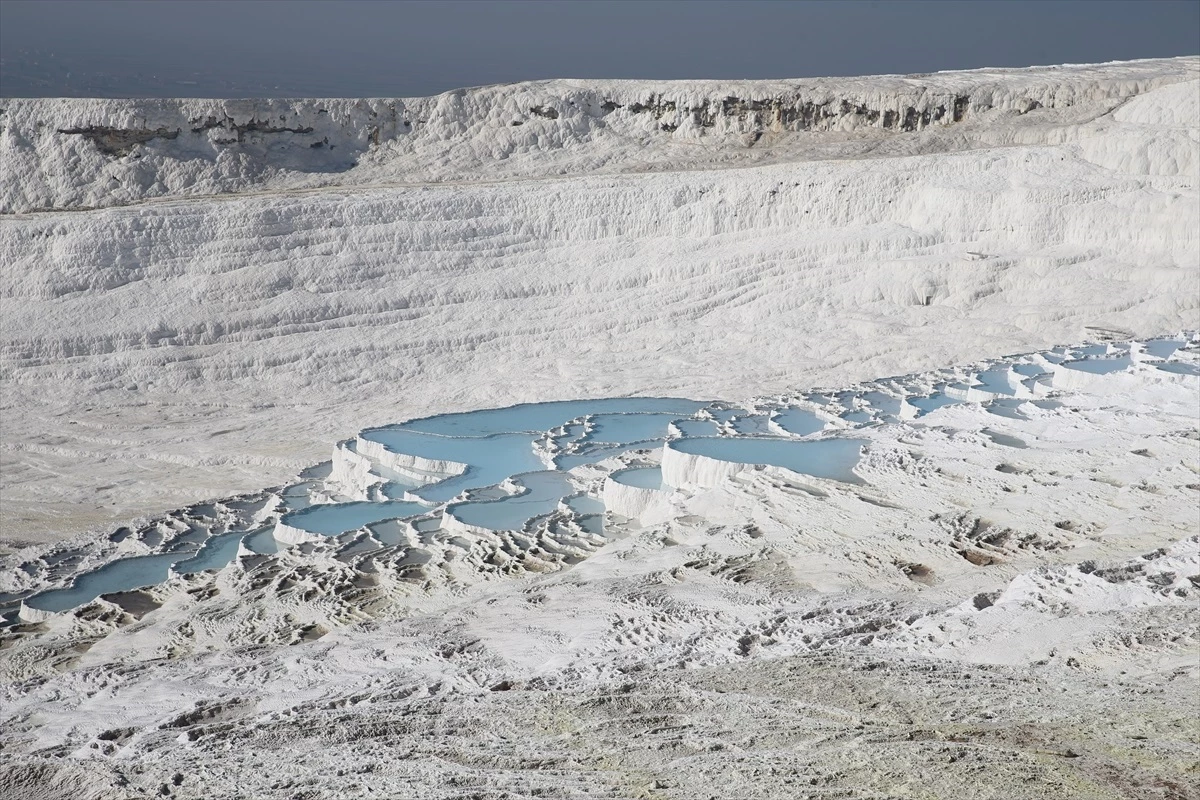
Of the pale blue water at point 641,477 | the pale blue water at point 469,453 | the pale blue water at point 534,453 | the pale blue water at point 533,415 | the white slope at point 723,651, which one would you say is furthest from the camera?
the pale blue water at point 533,415

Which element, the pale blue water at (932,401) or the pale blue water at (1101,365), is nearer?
the pale blue water at (932,401)

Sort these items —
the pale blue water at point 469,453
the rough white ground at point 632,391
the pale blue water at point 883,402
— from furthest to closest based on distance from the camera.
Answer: the pale blue water at point 883,402
the pale blue water at point 469,453
the rough white ground at point 632,391

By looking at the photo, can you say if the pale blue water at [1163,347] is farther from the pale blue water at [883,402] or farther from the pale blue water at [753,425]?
the pale blue water at [753,425]

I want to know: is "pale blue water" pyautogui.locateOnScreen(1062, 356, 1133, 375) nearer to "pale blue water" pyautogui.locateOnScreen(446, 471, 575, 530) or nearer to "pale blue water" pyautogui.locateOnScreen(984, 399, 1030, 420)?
"pale blue water" pyautogui.locateOnScreen(984, 399, 1030, 420)

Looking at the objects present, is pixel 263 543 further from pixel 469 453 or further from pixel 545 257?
pixel 545 257

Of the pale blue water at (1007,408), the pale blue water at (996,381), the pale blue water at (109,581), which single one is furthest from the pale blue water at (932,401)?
the pale blue water at (109,581)

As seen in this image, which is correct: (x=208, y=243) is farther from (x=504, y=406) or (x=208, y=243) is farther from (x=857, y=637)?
(x=857, y=637)

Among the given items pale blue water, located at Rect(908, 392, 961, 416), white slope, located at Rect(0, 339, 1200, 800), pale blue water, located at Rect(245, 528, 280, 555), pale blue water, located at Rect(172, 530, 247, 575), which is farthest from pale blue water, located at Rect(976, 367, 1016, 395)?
pale blue water, located at Rect(172, 530, 247, 575)
